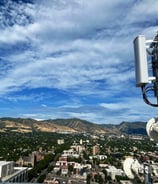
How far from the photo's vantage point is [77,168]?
27.7 metres

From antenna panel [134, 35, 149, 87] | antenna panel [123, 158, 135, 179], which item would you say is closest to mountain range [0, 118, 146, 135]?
antenna panel [123, 158, 135, 179]

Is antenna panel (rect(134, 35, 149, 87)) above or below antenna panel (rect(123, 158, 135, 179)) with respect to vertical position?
above

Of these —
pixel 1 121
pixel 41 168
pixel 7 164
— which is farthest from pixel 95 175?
pixel 1 121

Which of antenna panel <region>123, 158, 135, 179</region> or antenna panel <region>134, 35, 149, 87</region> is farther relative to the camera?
antenna panel <region>123, 158, 135, 179</region>

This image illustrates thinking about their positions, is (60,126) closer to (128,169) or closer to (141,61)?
(128,169)

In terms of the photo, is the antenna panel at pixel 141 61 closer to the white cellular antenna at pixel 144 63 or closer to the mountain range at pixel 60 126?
the white cellular antenna at pixel 144 63

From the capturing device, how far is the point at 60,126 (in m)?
144

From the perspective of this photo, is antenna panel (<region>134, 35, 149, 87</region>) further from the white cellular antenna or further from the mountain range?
the mountain range

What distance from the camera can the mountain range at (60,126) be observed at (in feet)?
386

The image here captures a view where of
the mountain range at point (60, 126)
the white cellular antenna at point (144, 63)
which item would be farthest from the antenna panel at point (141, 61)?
the mountain range at point (60, 126)

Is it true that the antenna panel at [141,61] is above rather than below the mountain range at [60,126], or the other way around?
below

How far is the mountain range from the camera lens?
11766 centimetres

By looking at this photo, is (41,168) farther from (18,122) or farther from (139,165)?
(18,122)

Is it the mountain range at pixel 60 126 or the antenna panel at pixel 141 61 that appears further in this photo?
the mountain range at pixel 60 126
